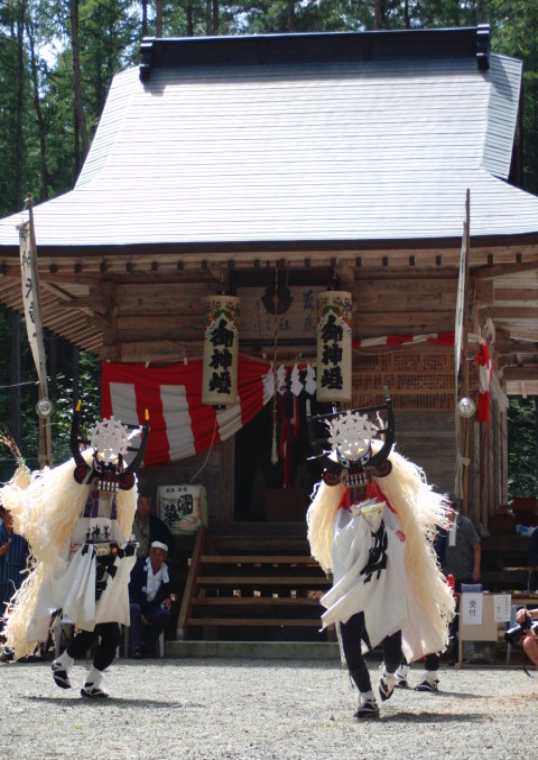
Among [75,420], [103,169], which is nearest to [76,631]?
[75,420]

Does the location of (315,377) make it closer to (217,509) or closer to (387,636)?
(217,509)

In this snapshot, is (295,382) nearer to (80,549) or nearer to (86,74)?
(80,549)

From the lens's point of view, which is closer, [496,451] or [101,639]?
[101,639]

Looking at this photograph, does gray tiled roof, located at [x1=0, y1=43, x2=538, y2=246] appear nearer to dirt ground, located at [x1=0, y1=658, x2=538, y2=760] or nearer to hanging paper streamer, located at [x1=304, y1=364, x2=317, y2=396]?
hanging paper streamer, located at [x1=304, y1=364, x2=317, y2=396]

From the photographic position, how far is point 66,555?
852 cm

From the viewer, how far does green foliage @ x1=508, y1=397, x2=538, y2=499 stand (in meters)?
28.5

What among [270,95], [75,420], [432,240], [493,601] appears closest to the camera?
[75,420]

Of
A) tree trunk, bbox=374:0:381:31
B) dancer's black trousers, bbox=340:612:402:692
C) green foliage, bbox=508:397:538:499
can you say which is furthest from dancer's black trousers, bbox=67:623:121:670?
tree trunk, bbox=374:0:381:31

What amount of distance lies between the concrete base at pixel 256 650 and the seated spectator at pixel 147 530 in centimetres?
102

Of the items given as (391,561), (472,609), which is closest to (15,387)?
(472,609)

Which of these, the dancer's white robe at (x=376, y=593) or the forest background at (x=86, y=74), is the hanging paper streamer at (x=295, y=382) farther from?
the forest background at (x=86, y=74)

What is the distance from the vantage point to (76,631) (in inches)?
345

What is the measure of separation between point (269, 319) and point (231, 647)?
3951 millimetres

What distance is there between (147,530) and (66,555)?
3.96 metres
